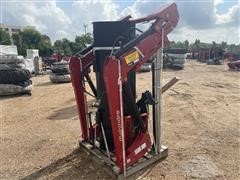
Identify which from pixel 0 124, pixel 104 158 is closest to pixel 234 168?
pixel 104 158

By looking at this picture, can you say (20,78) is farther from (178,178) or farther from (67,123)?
(178,178)

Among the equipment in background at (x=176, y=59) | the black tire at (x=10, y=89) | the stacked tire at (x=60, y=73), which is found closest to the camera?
the black tire at (x=10, y=89)

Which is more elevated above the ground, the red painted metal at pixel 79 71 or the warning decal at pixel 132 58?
the warning decal at pixel 132 58

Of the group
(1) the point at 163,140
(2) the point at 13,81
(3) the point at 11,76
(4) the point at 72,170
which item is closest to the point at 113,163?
(4) the point at 72,170

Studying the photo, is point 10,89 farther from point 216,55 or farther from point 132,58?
point 216,55

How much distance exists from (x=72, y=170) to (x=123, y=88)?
53.2 inches

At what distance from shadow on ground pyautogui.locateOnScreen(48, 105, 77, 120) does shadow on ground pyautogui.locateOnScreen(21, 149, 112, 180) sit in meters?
2.19

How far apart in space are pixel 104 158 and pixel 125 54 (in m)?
1.48

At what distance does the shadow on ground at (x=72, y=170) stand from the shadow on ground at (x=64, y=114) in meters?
2.19

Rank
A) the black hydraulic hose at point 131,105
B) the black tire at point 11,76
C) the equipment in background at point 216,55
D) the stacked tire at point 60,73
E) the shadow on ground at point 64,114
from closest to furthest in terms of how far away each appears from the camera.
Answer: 1. the black hydraulic hose at point 131,105
2. the shadow on ground at point 64,114
3. the black tire at point 11,76
4. the stacked tire at point 60,73
5. the equipment in background at point 216,55

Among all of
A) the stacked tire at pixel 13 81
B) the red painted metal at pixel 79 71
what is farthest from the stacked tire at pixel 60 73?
the red painted metal at pixel 79 71

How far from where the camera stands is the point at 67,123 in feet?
17.2

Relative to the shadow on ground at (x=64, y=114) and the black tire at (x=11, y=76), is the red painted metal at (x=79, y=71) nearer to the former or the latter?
the shadow on ground at (x=64, y=114)

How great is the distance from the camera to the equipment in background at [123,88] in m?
2.66
